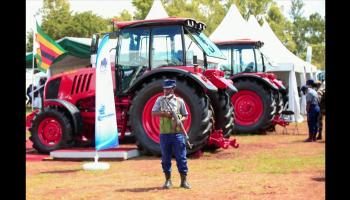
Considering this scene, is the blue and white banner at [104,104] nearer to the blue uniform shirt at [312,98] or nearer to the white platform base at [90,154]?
the white platform base at [90,154]

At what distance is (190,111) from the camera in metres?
10.1

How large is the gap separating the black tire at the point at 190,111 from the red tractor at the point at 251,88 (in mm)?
5371

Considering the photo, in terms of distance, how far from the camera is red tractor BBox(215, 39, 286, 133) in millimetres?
15328

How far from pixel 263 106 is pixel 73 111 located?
6067 millimetres

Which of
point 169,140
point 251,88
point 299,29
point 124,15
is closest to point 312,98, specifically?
point 251,88

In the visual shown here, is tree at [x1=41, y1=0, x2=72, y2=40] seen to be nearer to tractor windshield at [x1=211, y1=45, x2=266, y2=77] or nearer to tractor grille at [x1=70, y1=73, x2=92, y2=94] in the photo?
tractor windshield at [x1=211, y1=45, x2=266, y2=77]

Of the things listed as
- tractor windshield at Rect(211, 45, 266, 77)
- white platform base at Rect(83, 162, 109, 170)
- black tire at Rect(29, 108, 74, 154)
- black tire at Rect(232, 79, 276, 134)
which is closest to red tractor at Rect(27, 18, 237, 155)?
black tire at Rect(29, 108, 74, 154)

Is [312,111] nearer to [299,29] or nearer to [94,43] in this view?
[94,43]

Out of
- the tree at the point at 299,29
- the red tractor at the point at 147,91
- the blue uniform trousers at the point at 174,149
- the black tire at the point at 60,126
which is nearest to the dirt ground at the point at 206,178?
the blue uniform trousers at the point at 174,149
